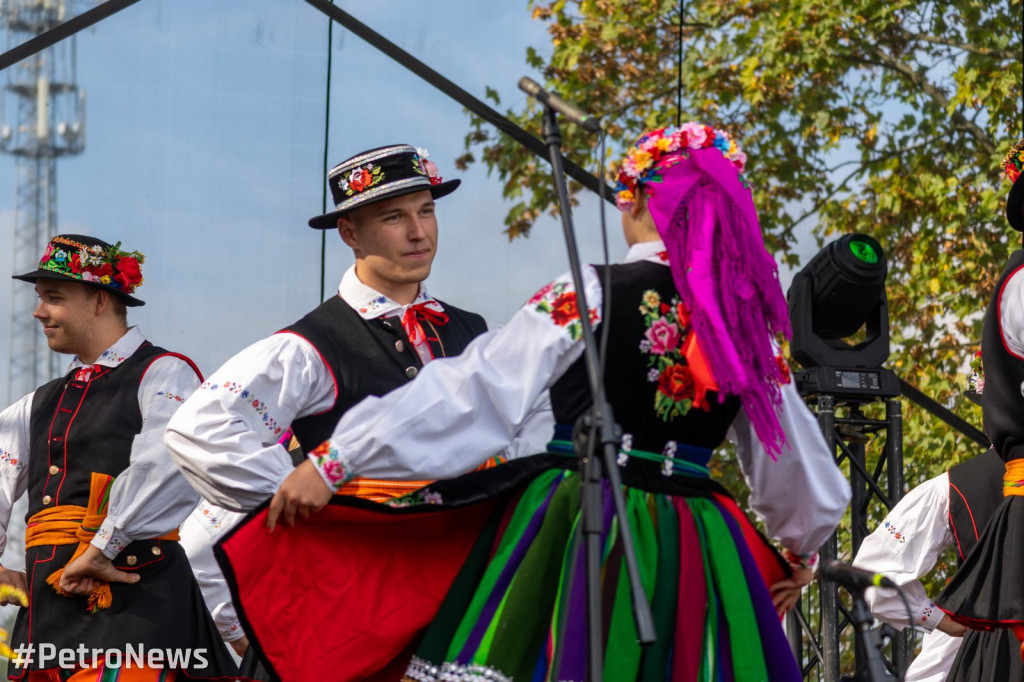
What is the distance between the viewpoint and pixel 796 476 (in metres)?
2.63

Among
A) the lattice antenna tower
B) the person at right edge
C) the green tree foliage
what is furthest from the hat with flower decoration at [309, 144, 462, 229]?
the green tree foliage

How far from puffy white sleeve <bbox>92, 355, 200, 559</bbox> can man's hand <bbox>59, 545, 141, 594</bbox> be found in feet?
0.10

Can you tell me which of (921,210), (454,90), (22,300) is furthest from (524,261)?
(921,210)

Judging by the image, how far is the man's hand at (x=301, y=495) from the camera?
93.3 inches

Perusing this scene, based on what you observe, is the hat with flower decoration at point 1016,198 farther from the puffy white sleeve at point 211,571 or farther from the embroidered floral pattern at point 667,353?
the puffy white sleeve at point 211,571

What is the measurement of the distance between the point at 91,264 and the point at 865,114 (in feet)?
20.3

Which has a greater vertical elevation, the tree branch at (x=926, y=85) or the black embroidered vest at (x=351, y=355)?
the tree branch at (x=926, y=85)

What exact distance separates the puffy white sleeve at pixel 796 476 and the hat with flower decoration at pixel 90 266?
80.9 inches

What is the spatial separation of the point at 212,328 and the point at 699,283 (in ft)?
9.26

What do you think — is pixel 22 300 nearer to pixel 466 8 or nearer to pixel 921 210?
pixel 466 8

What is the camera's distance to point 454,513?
259cm

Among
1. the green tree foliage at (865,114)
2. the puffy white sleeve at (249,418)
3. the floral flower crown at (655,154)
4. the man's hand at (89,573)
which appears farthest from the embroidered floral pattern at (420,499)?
the green tree foliage at (865,114)

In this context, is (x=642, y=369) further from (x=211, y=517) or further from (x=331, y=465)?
(x=211, y=517)

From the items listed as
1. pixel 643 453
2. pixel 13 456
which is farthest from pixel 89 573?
pixel 643 453
